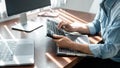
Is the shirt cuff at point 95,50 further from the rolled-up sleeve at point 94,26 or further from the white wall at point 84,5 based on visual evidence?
the white wall at point 84,5

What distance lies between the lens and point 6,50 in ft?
3.93

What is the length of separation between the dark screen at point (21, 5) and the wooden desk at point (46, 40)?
0.56ft

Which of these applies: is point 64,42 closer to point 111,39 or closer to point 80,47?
point 80,47

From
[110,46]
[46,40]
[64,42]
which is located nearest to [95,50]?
[110,46]

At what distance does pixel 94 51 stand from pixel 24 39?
49cm

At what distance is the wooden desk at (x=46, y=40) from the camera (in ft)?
3.73

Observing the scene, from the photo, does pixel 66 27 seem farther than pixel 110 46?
Yes

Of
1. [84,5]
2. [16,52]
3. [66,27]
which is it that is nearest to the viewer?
[16,52]

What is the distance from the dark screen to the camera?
1.42m

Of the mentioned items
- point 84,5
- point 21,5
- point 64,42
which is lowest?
point 84,5

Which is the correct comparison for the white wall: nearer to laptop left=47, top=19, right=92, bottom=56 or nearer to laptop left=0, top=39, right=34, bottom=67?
laptop left=47, top=19, right=92, bottom=56

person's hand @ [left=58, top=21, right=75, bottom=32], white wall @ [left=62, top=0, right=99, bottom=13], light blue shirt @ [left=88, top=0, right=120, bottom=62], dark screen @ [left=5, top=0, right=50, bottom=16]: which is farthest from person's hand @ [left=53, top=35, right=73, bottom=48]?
white wall @ [left=62, top=0, right=99, bottom=13]

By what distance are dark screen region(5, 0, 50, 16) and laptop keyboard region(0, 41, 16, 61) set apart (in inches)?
10.2

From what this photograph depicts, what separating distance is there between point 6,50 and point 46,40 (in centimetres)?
32
